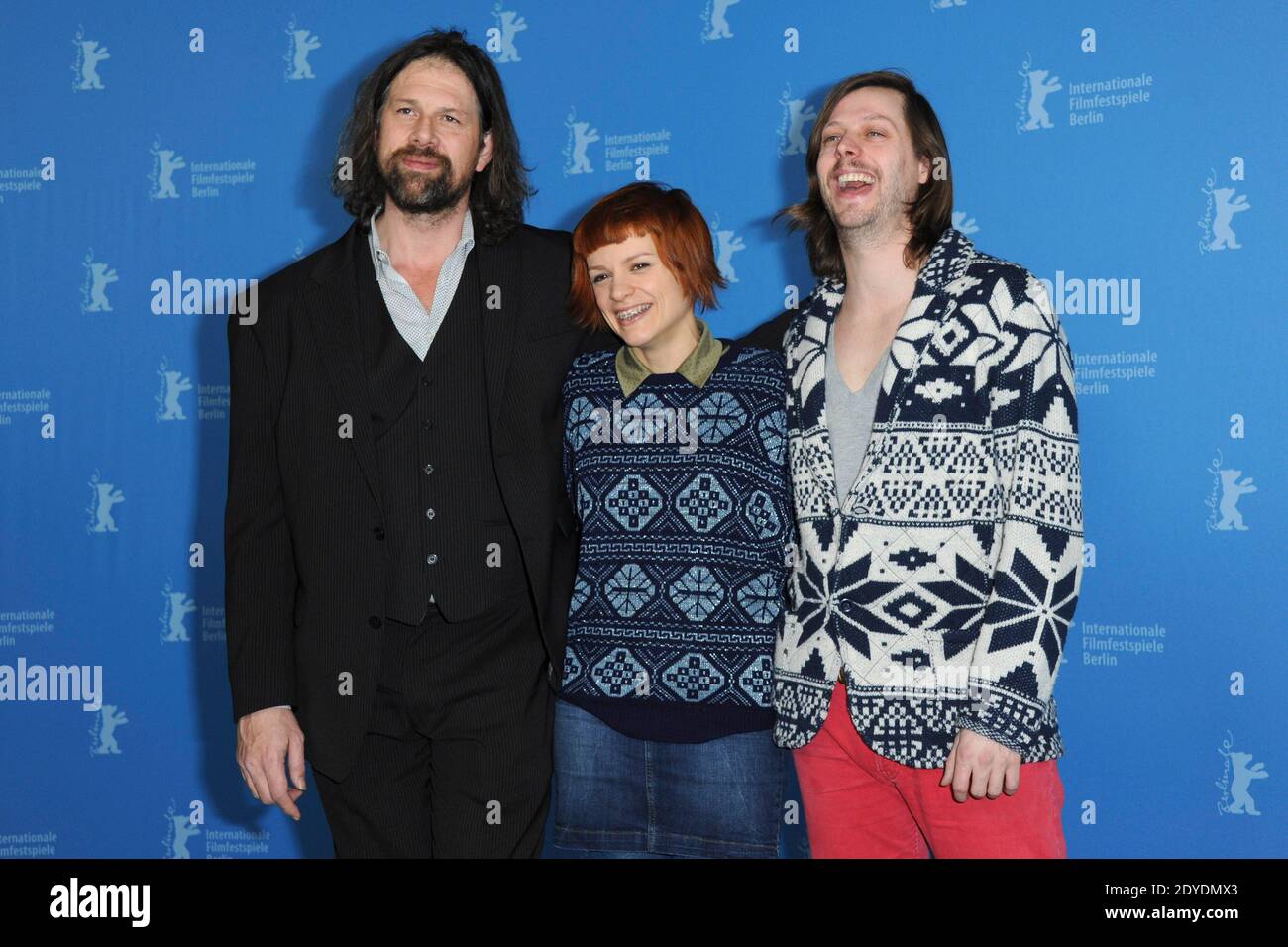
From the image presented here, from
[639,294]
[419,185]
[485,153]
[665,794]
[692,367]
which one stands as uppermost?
[485,153]

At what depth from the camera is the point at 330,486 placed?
6.87 feet

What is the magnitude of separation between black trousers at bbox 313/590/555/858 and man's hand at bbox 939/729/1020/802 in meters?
0.75

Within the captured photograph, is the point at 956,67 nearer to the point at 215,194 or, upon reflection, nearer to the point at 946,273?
the point at 946,273

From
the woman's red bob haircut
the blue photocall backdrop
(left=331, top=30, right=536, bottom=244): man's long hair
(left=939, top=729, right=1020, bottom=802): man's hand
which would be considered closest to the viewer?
(left=939, top=729, right=1020, bottom=802): man's hand

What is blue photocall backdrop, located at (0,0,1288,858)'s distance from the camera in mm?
2795

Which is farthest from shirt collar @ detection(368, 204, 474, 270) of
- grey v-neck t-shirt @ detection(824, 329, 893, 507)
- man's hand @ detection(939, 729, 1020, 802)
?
man's hand @ detection(939, 729, 1020, 802)

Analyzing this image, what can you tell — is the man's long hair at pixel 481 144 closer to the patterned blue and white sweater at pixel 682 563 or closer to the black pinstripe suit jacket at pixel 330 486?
the black pinstripe suit jacket at pixel 330 486

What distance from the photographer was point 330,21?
325 cm

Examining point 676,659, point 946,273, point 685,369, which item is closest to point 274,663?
point 676,659

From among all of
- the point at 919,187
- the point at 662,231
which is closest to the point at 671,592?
the point at 662,231

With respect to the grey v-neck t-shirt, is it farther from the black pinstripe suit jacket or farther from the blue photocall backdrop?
the blue photocall backdrop

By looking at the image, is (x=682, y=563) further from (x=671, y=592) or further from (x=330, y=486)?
(x=330, y=486)

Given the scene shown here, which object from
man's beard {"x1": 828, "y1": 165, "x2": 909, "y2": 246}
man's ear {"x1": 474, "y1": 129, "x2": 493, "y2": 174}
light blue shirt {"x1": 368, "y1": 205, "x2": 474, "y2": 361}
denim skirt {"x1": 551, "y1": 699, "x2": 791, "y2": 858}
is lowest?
denim skirt {"x1": 551, "y1": 699, "x2": 791, "y2": 858}

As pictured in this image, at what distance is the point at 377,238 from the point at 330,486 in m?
0.48
